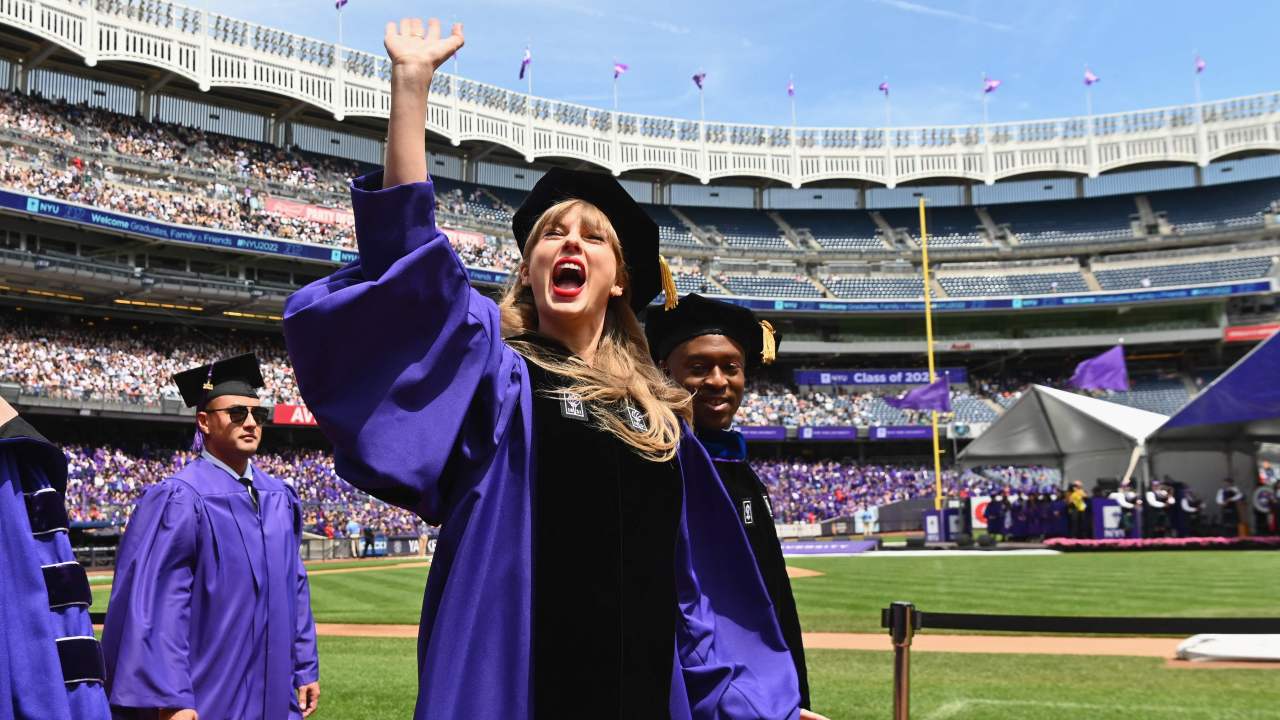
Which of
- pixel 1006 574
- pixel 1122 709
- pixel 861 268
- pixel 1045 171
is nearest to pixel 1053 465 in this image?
pixel 1006 574

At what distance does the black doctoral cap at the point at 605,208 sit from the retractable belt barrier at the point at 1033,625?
2.76 meters

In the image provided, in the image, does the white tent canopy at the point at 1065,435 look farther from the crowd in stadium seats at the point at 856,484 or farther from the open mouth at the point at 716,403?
the open mouth at the point at 716,403

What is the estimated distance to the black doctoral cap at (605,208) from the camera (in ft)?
8.60

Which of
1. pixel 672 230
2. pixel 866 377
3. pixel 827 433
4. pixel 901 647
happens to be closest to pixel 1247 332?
pixel 866 377

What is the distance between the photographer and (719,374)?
419 centimetres

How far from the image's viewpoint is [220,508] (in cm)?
463

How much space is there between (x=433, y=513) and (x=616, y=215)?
3.16 feet

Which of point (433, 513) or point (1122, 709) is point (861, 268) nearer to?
point (1122, 709)

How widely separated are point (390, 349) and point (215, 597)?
3.02 meters

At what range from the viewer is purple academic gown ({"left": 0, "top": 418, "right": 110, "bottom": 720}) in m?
2.61

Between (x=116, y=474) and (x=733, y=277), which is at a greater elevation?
(x=733, y=277)

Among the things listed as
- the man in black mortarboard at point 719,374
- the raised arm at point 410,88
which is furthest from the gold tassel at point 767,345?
the raised arm at point 410,88

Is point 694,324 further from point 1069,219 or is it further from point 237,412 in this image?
point 1069,219

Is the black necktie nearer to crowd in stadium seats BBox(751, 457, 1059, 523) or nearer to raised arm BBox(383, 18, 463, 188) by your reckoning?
raised arm BBox(383, 18, 463, 188)
